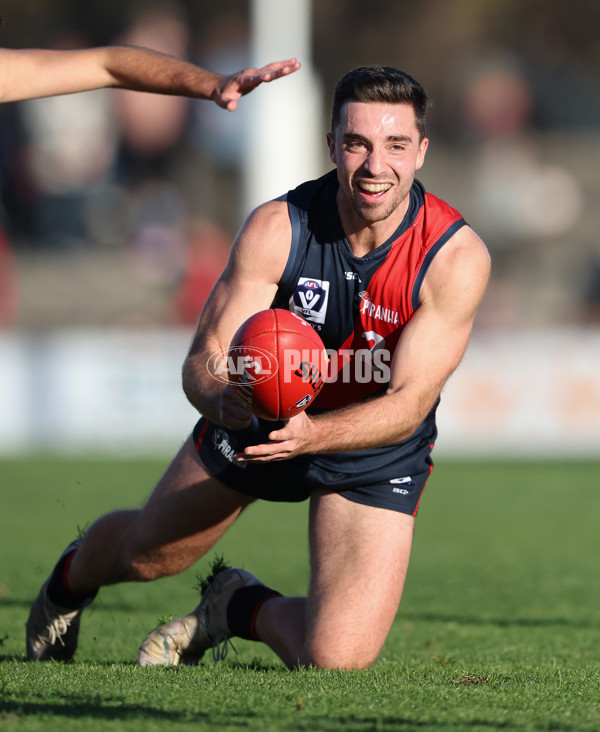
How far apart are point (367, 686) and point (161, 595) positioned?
313cm

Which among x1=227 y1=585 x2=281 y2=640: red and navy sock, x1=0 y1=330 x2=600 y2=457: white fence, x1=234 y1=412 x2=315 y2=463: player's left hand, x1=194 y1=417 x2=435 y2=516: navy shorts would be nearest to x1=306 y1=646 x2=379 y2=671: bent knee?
x1=227 y1=585 x2=281 y2=640: red and navy sock

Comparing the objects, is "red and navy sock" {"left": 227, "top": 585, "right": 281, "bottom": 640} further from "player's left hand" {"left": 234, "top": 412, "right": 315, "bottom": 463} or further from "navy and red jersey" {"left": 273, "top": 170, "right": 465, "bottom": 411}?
"player's left hand" {"left": 234, "top": 412, "right": 315, "bottom": 463}

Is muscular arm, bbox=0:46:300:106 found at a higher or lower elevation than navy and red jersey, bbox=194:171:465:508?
higher

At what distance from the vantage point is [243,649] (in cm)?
606

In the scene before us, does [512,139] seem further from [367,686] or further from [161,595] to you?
[367,686]

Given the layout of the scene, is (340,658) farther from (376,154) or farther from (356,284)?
(376,154)

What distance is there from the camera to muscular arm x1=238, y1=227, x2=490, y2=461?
15.9 ft

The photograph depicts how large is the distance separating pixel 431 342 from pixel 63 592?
6.72 ft

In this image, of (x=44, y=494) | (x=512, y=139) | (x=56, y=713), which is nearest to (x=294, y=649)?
(x=56, y=713)

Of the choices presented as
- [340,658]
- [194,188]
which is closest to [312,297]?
[340,658]

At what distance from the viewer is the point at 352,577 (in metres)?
5.12

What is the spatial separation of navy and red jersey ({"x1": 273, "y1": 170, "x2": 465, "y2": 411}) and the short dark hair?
16.4 inches

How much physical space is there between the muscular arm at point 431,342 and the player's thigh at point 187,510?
790 millimetres

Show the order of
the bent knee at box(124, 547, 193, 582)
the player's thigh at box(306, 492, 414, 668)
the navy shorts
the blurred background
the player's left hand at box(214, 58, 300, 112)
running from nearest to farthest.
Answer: the player's left hand at box(214, 58, 300, 112)
the player's thigh at box(306, 492, 414, 668)
the navy shorts
the bent knee at box(124, 547, 193, 582)
the blurred background
